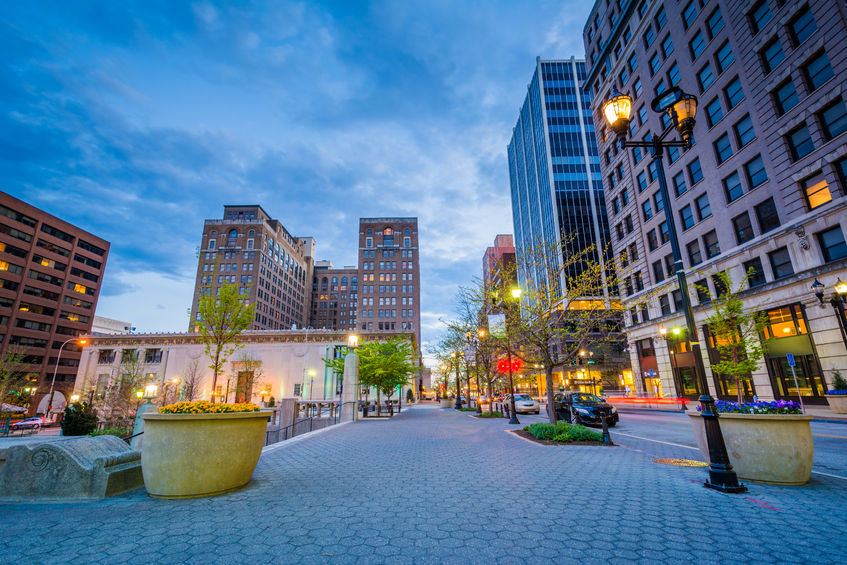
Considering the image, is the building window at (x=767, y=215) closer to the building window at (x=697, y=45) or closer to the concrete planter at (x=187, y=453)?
the building window at (x=697, y=45)

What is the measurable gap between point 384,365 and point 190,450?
90.3 feet

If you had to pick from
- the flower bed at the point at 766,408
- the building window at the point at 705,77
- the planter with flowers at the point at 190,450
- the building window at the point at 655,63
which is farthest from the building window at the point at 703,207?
the planter with flowers at the point at 190,450

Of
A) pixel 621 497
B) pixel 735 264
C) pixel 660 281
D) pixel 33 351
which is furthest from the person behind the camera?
pixel 33 351


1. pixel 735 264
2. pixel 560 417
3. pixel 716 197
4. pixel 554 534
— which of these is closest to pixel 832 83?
pixel 716 197

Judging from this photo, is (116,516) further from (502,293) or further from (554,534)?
(502,293)

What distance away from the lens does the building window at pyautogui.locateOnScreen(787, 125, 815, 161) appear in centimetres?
2191

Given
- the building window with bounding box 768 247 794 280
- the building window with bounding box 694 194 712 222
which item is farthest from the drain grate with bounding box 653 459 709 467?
the building window with bounding box 694 194 712 222

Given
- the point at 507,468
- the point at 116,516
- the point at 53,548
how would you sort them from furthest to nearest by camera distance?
the point at 507,468 → the point at 116,516 → the point at 53,548

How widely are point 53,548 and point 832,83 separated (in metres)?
34.6

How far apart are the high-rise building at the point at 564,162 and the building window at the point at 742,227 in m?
46.1

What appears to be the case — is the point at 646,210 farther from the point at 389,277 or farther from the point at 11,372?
the point at 11,372

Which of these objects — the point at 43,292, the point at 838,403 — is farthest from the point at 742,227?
the point at 43,292

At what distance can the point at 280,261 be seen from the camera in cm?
10456

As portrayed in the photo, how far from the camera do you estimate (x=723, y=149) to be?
2803cm
